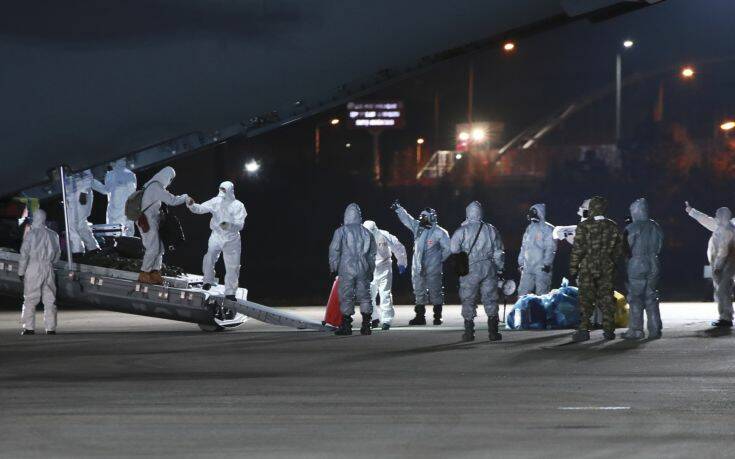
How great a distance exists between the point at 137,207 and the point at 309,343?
10.4 ft

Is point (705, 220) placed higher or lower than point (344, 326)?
higher

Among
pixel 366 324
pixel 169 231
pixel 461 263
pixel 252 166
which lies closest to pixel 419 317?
pixel 366 324

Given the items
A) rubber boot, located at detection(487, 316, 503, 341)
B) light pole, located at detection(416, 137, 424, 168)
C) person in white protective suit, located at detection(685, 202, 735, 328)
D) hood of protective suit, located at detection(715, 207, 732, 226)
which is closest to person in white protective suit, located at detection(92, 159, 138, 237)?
rubber boot, located at detection(487, 316, 503, 341)

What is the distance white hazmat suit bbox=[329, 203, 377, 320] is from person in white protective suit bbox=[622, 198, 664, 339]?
3.51 meters

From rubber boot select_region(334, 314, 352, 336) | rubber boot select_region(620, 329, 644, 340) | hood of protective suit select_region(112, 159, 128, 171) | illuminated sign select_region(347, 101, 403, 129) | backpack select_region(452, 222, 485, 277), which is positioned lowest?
rubber boot select_region(620, 329, 644, 340)

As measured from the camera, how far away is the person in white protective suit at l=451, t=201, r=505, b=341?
A: 16.7 metres

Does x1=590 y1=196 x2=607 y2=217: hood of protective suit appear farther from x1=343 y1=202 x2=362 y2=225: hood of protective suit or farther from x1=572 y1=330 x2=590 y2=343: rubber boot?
x1=343 y1=202 x2=362 y2=225: hood of protective suit

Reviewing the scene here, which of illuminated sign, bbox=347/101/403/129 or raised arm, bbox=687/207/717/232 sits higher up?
illuminated sign, bbox=347/101/403/129

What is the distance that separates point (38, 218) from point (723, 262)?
10037 mm

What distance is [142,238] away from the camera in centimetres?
1764

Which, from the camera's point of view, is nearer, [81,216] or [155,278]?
[155,278]

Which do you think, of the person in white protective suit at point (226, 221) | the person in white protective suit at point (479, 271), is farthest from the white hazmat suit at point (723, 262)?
the person in white protective suit at point (226, 221)

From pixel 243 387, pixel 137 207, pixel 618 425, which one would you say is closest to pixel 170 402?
pixel 243 387

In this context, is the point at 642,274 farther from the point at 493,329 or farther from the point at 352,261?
the point at 352,261
